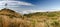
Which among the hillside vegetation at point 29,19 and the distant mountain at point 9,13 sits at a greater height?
the distant mountain at point 9,13

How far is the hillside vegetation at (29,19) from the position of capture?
9.07ft

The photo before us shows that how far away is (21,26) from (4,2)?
2.17 ft

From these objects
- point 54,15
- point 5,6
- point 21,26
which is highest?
point 5,6

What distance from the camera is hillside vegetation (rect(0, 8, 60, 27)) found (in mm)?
2764

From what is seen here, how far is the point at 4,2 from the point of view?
117 inches

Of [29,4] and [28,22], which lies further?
[29,4]

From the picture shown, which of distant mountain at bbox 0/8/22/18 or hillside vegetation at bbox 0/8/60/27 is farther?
distant mountain at bbox 0/8/22/18

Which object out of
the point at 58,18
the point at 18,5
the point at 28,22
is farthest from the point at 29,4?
the point at 58,18

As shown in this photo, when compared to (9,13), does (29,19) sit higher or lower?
lower

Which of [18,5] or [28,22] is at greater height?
[18,5]

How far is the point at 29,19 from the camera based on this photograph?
9.32ft

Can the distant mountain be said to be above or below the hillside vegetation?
above

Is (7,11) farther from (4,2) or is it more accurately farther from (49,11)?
(49,11)

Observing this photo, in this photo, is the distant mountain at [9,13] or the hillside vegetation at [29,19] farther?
A: the distant mountain at [9,13]
